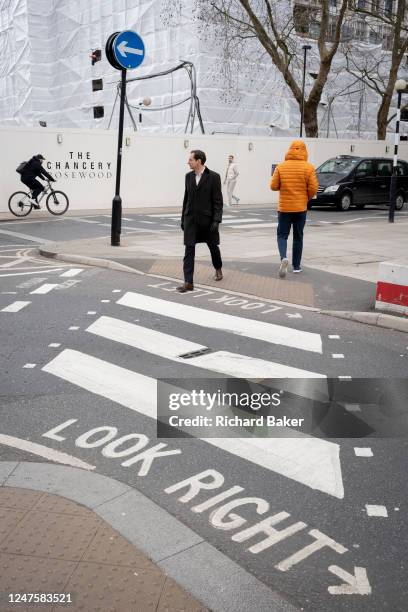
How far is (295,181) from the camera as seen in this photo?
964 cm

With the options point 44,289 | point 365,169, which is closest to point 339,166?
point 365,169

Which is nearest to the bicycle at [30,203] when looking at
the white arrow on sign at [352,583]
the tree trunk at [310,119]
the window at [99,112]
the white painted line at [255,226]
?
the white painted line at [255,226]

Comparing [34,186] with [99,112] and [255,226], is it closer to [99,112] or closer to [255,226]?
[255,226]

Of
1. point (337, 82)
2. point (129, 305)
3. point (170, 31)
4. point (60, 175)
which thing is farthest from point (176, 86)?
point (129, 305)

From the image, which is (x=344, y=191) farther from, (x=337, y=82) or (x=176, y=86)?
(x=337, y=82)

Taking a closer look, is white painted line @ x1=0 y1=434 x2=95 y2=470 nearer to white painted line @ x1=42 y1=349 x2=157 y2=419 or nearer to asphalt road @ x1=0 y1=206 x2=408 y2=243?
white painted line @ x1=42 y1=349 x2=157 y2=419

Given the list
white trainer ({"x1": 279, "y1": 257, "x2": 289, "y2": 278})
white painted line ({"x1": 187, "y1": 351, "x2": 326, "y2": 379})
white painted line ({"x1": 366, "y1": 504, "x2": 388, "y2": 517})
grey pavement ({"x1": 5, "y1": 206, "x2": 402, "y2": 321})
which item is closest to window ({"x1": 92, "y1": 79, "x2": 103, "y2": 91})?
grey pavement ({"x1": 5, "y1": 206, "x2": 402, "y2": 321})

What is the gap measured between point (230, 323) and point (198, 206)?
213 cm

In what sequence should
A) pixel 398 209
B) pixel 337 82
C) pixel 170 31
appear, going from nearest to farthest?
pixel 398 209 < pixel 170 31 < pixel 337 82

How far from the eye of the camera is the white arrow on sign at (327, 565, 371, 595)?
2793 mm

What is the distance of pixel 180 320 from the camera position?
7375 millimetres

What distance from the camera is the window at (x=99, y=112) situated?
135 feet

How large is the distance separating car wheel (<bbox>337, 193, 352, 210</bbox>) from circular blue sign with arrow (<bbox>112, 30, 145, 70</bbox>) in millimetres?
12508

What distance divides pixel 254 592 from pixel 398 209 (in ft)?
76.7
